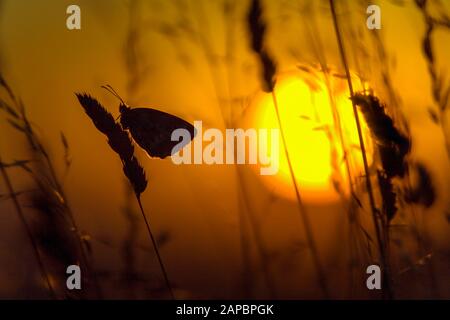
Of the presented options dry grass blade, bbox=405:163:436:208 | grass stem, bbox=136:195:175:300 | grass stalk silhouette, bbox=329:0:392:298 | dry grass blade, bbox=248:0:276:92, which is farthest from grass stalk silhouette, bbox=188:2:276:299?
dry grass blade, bbox=405:163:436:208

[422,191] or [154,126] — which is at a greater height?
Answer: [154,126]

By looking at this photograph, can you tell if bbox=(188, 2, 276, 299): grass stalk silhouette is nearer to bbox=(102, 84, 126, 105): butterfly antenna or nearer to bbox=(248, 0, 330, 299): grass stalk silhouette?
bbox=(248, 0, 330, 299): grass stalk silhouette

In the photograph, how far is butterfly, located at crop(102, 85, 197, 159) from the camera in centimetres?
179

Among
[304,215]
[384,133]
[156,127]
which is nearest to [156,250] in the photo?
[156,127]

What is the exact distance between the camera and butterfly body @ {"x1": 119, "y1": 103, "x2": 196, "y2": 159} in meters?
1.79

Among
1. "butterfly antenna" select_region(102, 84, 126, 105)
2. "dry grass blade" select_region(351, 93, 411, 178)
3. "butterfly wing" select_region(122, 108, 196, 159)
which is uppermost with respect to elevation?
"butterfly antenna" select_region(102, 84, 126, 105)

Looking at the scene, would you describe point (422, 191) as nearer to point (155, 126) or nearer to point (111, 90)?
point (155, 126)

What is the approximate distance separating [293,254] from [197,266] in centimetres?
37

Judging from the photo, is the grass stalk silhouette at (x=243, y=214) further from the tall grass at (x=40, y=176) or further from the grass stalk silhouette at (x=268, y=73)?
the tall grass at (x=40, y=176)

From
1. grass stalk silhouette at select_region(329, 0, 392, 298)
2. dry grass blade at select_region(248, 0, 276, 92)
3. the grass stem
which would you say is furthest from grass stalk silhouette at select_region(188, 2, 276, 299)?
grass stalk silhouette at select_region(329, 0, 392, 298)

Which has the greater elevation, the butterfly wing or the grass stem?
the butterfly wing

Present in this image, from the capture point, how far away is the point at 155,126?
1.79 metres

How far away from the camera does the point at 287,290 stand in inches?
72.9
